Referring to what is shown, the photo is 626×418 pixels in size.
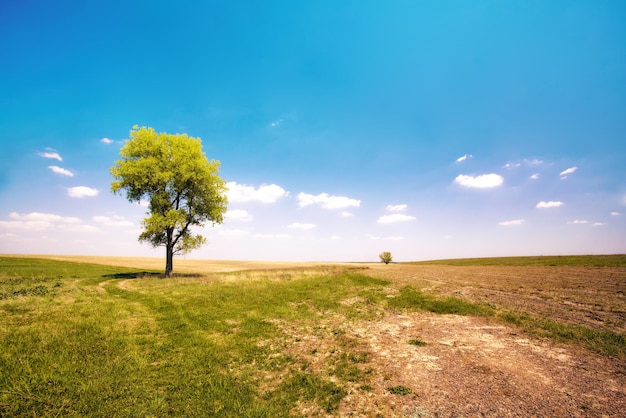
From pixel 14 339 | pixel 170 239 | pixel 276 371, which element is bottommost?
pixel 276 371

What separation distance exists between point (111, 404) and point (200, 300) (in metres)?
12.8

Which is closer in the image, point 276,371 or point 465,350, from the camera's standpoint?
point 276,371

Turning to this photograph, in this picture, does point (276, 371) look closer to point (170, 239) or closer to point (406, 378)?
point (406, 378)

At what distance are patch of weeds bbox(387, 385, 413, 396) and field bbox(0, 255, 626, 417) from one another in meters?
0.03

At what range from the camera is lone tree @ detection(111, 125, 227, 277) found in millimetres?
32750

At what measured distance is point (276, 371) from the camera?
9.63 m

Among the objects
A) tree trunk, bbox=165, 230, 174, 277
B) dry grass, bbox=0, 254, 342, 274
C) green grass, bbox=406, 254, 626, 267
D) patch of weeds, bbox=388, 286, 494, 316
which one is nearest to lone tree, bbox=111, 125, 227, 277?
tree trunk, bbox=165, 230, 174, 277

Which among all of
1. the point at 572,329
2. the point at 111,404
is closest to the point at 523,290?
the point at 572,329

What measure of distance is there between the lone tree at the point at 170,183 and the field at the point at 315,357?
51.9 ft

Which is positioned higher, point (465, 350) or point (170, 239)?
point (170, 239)

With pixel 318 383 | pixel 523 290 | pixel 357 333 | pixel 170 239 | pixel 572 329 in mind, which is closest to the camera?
pixel 318 383

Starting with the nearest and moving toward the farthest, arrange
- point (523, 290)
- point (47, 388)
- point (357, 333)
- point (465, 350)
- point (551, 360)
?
point (47, 388) → point (551, 360) → point (465, 350) → point (357, 333) → point (523, 290)

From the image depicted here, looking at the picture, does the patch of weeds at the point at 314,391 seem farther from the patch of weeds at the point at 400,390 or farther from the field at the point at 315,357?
the patch of weeds at the point at 400,390

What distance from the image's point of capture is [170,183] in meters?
34.8
